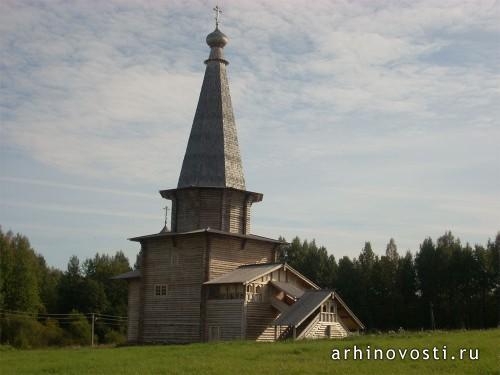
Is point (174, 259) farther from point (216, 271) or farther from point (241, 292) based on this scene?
point (241, 292)

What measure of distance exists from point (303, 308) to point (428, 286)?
24.6 meters

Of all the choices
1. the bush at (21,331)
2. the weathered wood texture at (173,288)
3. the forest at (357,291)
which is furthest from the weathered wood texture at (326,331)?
the bush at (21,331)

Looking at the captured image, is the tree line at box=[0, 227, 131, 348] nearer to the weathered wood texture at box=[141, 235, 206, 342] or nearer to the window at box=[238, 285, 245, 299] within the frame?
the weathered wood texture at box=[141, 235, 206, 342]

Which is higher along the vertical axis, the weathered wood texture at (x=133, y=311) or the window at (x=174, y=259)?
the window at (x=174, y=259)

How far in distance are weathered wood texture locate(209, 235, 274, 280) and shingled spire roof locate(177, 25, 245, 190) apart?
10.2 feet

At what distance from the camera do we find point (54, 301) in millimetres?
63406

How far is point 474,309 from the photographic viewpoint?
1949 inches

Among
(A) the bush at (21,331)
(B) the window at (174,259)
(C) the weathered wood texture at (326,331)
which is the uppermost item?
(B) the window at (174,259)

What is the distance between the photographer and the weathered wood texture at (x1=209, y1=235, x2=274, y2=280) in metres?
33.2

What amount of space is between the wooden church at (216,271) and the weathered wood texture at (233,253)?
0.05 m

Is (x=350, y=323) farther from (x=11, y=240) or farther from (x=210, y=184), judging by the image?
(x=11, y=240)

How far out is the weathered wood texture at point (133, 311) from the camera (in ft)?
120

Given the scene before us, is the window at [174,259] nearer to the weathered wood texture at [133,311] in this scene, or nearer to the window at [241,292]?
the weathered wood texture at [133,311]

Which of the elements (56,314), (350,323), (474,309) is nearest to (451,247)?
(474,309)
